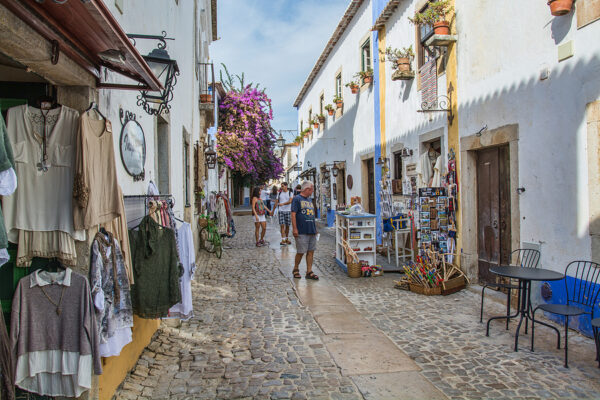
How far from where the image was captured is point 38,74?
2.72 meters

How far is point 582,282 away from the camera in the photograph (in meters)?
4.37

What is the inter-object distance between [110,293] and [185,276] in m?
1.24

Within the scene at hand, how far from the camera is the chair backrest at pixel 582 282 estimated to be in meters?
4.12

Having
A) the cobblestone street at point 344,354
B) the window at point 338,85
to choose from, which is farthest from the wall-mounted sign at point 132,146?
the window at point 338,85

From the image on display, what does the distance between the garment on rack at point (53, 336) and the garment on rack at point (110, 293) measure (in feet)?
0.41

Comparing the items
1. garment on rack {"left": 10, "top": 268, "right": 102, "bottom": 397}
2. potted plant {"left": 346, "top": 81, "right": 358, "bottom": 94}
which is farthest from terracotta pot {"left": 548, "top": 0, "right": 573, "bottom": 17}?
potted plant {"left": 346, "top": 81, "right": 358, "bottom": 94}

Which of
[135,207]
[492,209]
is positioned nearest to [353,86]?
[492,209]

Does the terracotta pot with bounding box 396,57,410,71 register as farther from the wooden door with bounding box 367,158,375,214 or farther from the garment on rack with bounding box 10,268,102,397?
the garment on rack with bounding box 10,268,102,397

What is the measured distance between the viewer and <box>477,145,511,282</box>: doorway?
599 cm

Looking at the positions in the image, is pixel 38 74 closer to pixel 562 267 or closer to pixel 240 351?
pixel 240 351

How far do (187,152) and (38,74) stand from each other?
6432 mm

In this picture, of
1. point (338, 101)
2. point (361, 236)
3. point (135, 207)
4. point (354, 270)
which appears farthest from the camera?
point (338, 101)

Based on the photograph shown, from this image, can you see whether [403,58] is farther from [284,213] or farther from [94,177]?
[94,177]

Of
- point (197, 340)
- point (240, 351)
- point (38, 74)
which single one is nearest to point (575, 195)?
point (240, 351)
